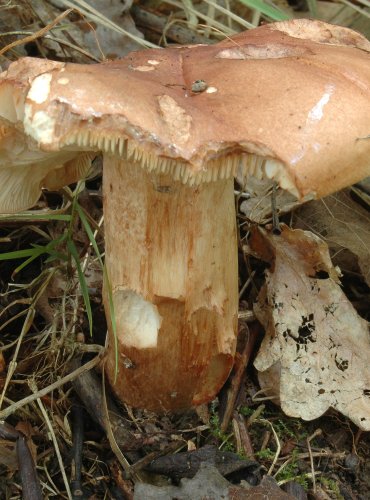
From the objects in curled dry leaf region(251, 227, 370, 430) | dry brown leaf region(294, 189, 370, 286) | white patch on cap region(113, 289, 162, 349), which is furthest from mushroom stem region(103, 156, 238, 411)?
dry brown leaf region(294, 189, 370, 286)

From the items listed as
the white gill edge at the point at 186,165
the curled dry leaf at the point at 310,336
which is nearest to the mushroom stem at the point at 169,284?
the curled dry leaf at the point at 310,336

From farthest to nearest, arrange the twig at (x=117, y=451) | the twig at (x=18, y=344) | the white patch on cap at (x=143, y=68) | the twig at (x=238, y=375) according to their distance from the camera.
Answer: the twig at (x=238, y=375), the twig at (x=18, y=344), the twig at (x=117, y=451), the white patch on cap at (x=143, y=68)

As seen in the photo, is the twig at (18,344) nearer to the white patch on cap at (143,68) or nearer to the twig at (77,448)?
the twig at (77,448)

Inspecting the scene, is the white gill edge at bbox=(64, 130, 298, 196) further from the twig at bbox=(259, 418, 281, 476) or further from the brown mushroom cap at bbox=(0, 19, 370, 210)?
the twig at bbox=(259, 418, 281, 476)

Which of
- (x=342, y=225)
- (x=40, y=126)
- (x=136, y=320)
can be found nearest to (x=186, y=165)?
(x=40, y=126)

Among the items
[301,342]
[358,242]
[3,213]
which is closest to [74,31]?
[3,213]

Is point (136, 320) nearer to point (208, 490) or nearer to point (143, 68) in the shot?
point (208, 490)
